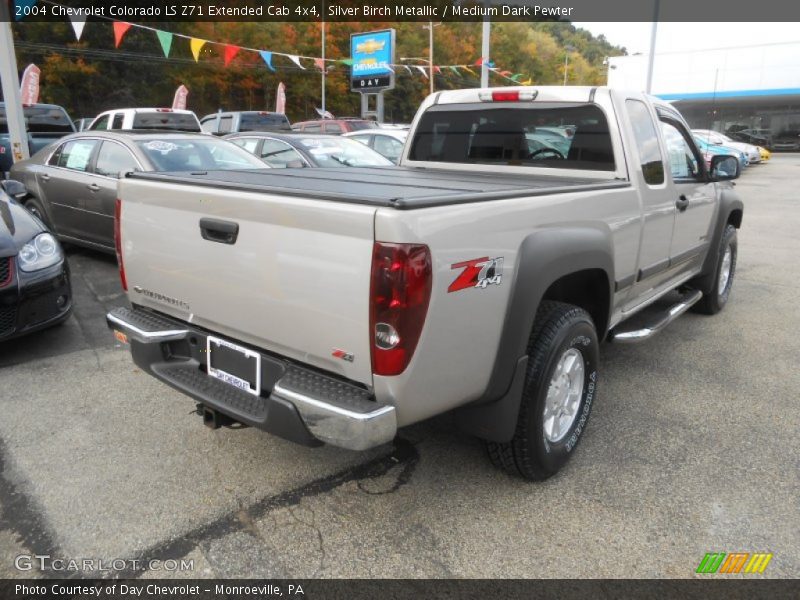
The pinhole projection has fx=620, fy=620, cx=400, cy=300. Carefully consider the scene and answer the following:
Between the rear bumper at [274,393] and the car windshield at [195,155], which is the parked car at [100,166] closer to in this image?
the car windshield at [195,155]

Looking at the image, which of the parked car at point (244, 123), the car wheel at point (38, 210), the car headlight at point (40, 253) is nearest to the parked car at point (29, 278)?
the car headlight at point (40, 253)

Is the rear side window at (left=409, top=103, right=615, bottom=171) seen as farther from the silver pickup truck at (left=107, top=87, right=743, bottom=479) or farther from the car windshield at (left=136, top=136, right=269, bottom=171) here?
the car windshield at (left=136, top=136, right=269, bottom=171)

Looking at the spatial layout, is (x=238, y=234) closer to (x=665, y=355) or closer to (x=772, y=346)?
(x=665, y=355)

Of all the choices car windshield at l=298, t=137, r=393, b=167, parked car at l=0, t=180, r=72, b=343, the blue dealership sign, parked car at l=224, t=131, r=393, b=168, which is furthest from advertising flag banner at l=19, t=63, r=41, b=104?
the blue dealership sign

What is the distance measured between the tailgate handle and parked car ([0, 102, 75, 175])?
12.7 m

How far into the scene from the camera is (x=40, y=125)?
46.4ft

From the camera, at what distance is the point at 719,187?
17.5ft

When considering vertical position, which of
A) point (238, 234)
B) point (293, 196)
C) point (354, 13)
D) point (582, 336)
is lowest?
point (582, 336)

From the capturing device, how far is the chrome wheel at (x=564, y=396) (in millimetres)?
3006

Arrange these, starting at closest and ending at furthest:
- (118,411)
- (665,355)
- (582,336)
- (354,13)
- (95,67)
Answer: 1. (582,336)
2. (118,411)
3. (665,355)
4. (95,67)
5. (354,13)

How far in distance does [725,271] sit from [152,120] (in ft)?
37.4

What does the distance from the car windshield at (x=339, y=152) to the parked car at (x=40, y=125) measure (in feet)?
25.0

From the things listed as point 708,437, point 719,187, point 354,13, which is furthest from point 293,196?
point 354,13

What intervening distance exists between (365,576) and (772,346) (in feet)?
13.7
